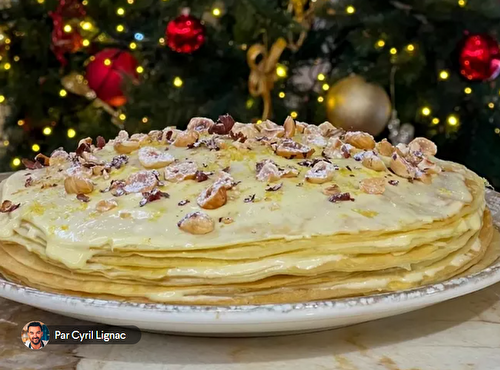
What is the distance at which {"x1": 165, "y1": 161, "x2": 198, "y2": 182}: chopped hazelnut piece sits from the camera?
90 centimetres

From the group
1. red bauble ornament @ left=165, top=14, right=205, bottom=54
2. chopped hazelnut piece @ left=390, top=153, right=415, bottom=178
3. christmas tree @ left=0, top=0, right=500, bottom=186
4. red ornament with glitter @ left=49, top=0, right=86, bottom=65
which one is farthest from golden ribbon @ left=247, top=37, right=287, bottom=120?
chopped hazelnut piece @ left=390, top=153, right=415, bottom=178

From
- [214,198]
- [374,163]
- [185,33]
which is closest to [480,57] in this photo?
[185,33]

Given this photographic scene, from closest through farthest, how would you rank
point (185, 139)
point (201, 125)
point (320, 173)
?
point (320, 173)
point (185, 139)
point (201, 125)

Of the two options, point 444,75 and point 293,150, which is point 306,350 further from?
point 444,75

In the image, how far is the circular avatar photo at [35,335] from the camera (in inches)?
30.8

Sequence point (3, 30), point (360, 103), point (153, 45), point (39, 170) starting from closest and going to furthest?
1. point (39, 170)
2. point (360, 103)
3. point (153, 45)
4. point (3, 30)

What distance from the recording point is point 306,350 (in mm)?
774

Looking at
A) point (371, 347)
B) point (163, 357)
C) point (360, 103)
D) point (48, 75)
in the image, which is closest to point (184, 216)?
point (163, 357)

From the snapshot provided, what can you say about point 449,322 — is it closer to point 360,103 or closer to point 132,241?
point 132,241

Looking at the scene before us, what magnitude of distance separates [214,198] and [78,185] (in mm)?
224

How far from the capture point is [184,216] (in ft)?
2.66

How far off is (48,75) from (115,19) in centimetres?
39

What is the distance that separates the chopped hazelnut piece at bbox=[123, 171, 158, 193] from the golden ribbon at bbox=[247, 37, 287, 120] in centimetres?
123

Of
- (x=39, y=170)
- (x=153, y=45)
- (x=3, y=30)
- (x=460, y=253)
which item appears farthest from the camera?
(x=3, y=30)
